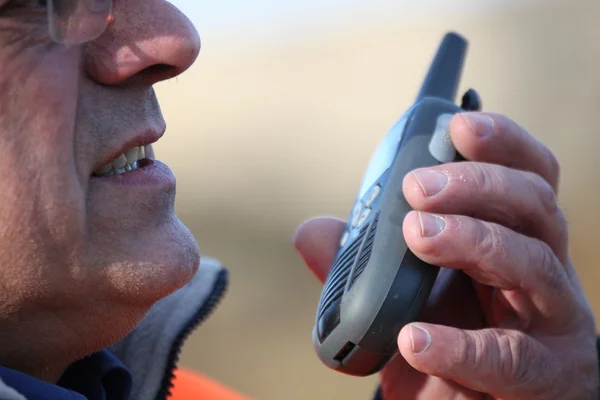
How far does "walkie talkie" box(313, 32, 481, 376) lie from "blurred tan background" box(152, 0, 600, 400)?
340 centimetres

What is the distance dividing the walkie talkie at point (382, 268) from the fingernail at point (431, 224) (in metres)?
0.06

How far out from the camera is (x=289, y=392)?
5.20m

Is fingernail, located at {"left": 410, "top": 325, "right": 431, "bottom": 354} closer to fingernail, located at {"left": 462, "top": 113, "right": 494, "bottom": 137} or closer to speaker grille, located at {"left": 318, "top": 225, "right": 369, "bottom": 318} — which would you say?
speaker grille, located at {"left": 318, "top": 225, "right": 369, "bottom": 318}

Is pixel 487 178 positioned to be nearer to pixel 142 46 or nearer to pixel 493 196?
pixel 493 196

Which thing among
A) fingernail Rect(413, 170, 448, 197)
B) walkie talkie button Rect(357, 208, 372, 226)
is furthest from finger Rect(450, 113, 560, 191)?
walkie talkie button Rect(357, 208, 372, 226)

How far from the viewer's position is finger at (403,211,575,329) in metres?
1.48

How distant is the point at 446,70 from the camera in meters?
1.92

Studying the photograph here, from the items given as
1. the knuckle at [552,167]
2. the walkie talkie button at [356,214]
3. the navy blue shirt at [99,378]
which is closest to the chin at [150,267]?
the navy blue shirt at [99,378]

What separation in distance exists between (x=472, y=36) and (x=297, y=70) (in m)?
3.28

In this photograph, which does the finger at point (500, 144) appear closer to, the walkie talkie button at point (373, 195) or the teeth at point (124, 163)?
the walkie talkie button at point (373, 195)

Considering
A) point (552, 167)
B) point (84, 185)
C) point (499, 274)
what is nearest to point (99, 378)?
point (84, 185)

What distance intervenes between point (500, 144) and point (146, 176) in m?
0.72

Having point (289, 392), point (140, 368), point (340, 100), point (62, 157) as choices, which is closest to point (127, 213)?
point (62, 157)

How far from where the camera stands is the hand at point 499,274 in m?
1.50
